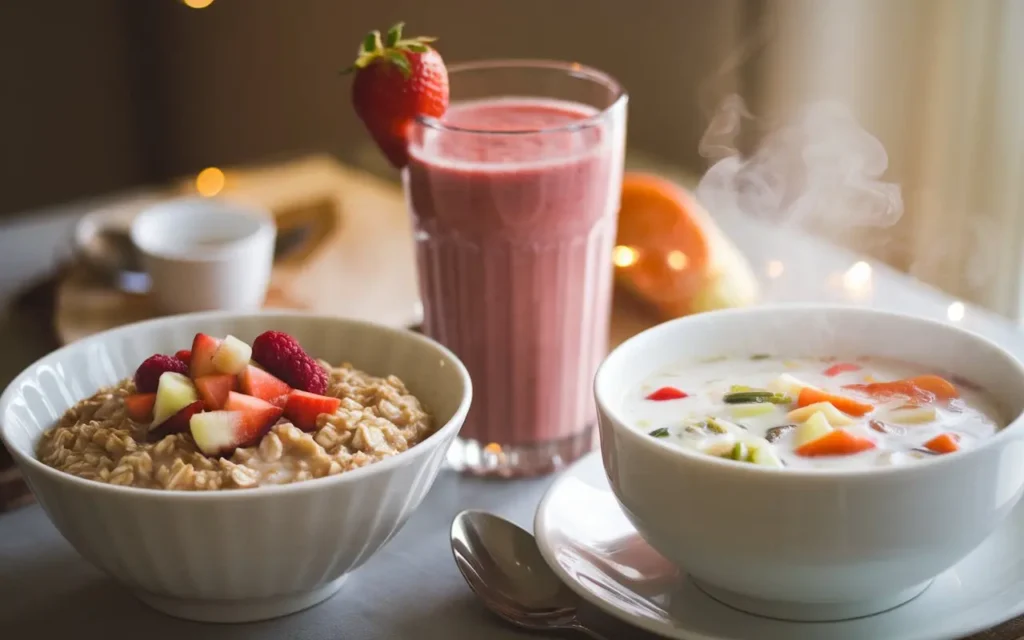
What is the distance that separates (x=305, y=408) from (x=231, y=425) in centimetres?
8

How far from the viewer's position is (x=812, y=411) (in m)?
1.10

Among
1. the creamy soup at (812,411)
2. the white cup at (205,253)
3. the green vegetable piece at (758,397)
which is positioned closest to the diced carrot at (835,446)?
the creamy soup at (812,411)

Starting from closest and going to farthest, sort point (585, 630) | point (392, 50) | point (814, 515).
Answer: point (814, 515) < point (585, 630) < point (392, 50)

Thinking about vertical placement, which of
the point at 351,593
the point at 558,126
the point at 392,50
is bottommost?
the point at 351,593

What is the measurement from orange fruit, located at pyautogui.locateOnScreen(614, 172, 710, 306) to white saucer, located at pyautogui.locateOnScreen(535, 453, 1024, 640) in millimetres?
593

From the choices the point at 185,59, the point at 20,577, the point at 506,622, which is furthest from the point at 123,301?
the point at 185,59

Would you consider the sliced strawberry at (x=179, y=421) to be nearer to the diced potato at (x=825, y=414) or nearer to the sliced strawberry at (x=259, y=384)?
the sliced strawberry at (x=259, y=384)

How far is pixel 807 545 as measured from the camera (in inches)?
38.3

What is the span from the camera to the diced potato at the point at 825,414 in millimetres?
1084

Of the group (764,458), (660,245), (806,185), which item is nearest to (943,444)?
(764,458)

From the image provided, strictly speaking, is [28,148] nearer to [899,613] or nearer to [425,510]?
[425,510]

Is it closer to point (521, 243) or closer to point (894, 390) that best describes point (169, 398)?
point (521, 243)

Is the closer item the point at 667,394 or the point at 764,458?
the point at 764,458

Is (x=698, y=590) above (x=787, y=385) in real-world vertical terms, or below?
below
